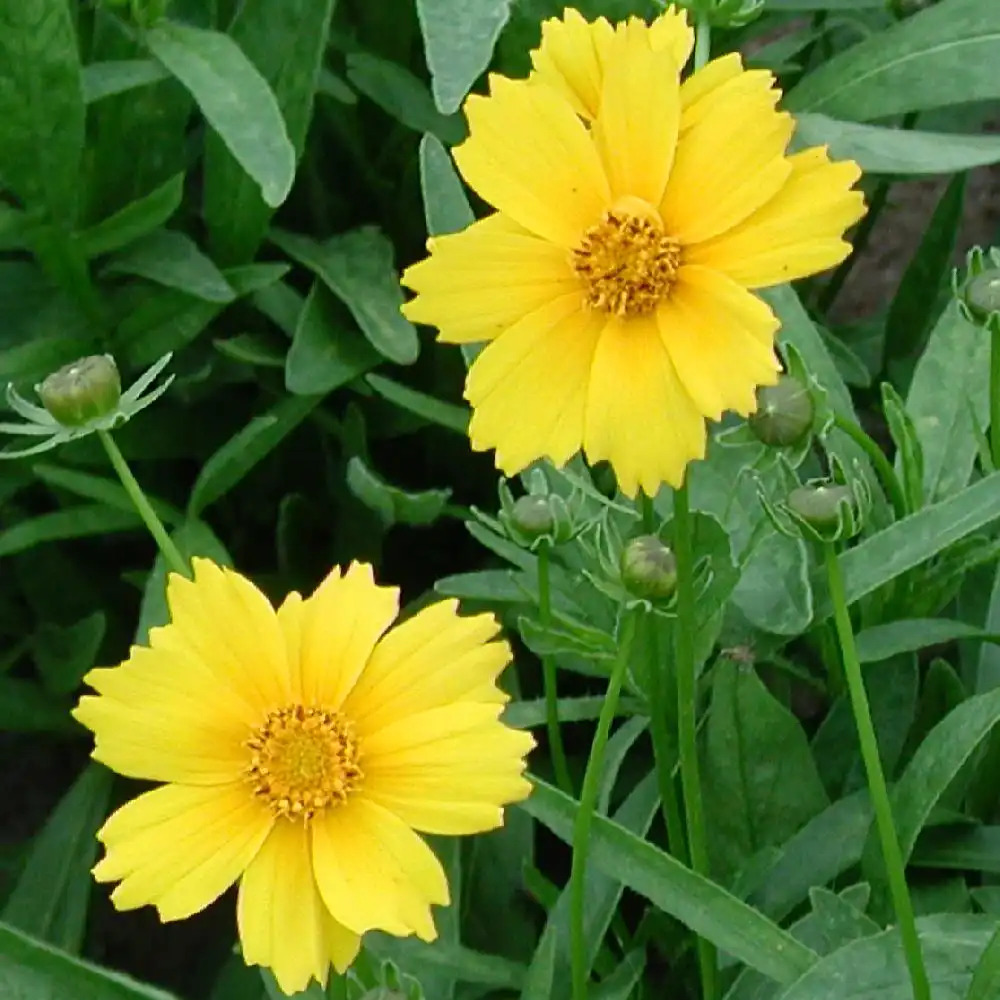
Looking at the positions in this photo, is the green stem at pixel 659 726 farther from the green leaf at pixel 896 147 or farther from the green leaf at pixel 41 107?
the green leaf at pixel 41 107

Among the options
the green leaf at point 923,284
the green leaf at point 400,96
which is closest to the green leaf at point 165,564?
the green leaf at point 400,96

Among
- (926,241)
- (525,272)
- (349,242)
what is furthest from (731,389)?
(926,241)

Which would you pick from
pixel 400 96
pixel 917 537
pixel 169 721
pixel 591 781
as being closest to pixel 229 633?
pixel 169 721

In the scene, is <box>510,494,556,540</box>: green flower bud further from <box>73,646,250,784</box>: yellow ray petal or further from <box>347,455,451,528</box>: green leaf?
<box>347,455,451,528</box>: green leaf

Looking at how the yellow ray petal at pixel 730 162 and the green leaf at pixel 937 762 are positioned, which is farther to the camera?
the green leaf at pixel 937 762

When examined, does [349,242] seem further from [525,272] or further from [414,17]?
[525,272]

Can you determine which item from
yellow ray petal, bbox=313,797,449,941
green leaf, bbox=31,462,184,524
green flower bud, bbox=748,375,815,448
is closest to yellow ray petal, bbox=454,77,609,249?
green flower bud, bbox=748,375,815,448

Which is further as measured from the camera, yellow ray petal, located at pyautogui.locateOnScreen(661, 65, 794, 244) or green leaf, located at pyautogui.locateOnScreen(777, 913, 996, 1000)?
green leaf, located at pyautogui.locateOnScreen(777, 913, 996, 1000)
